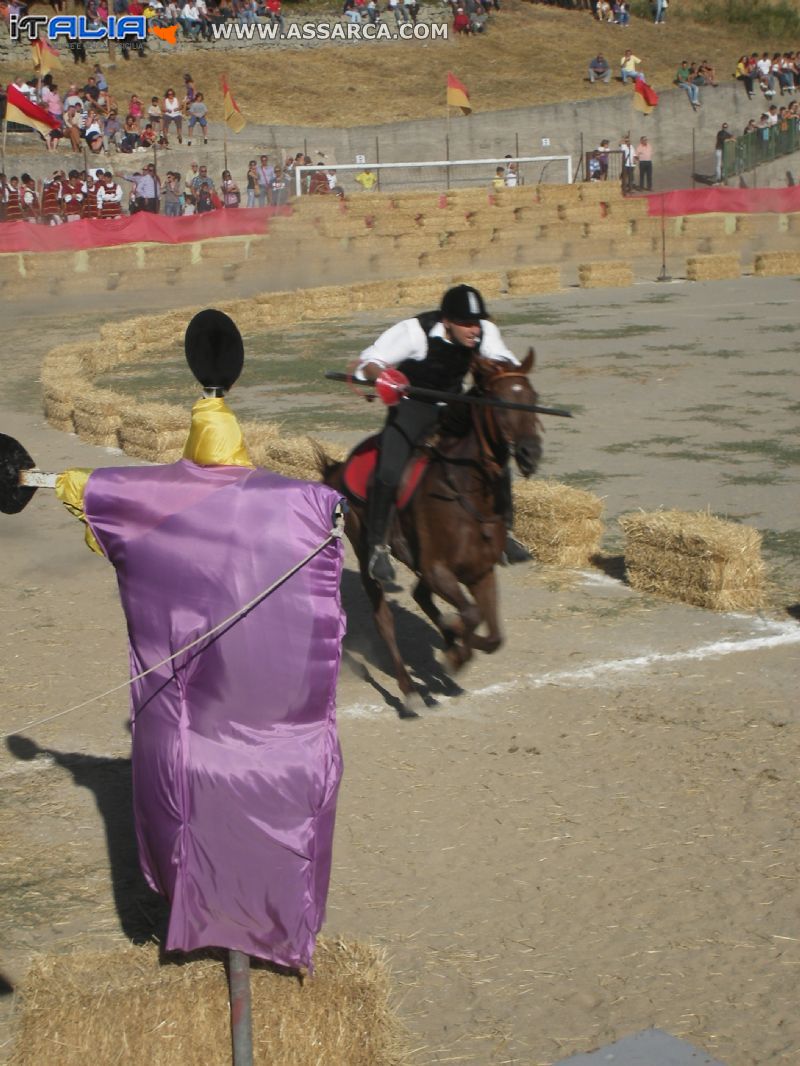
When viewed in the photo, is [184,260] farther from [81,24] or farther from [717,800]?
[717,800]

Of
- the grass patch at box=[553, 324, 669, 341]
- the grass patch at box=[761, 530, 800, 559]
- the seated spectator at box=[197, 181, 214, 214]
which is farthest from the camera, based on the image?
the seated spectator at box=[197, 181, 214, 214]

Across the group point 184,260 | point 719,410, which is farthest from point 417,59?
point 719,410

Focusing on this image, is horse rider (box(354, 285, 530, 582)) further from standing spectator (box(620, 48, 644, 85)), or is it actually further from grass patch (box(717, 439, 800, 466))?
standing spectator (box(620, 48, 644, 85))

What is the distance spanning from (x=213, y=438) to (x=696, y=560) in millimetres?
6116

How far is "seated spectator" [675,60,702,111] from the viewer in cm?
5653

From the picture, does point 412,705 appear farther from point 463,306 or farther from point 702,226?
point 702,226

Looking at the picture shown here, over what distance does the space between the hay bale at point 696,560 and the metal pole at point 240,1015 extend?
20.6ft

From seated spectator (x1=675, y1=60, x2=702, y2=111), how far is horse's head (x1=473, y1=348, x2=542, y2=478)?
5236cm

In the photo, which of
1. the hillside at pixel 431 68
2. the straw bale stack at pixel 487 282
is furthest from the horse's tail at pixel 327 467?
the hillside at pixel 431 68

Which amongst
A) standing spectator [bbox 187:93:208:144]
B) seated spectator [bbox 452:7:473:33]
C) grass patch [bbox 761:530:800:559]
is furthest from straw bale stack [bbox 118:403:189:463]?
seated spectator [bbox 452:7:473:33]

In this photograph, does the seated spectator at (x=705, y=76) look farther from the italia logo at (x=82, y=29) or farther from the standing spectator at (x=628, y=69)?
the italia logo at (x=82, y=29)

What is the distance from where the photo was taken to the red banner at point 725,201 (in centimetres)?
4112

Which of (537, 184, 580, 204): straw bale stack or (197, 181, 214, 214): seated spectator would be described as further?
(537, 184, 580, 204): straw bale stack

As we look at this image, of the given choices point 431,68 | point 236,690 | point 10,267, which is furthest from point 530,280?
point 431,68
